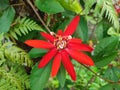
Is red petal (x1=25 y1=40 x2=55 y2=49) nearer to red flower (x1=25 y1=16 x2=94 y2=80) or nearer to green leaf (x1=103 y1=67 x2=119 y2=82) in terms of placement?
red flower (x1=25 y1=16 x2=94 y2=80)

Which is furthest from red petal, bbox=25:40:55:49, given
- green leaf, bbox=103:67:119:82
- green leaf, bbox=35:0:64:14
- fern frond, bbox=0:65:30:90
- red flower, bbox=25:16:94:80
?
green leaf, bbox=103:67:119:82

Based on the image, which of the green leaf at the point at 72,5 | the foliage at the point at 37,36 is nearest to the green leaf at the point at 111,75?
the foliage at the point at 37,36

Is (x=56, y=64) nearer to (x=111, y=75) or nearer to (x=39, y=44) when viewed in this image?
(x=39, y=44)

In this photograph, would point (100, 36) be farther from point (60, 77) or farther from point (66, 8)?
point (60, 77)

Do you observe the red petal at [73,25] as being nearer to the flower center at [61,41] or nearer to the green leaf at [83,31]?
the flower center at [61,41]

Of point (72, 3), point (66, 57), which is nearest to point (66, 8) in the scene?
point (72, 3)
